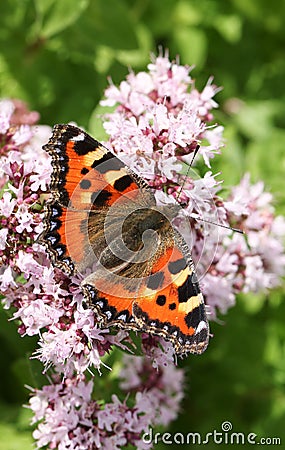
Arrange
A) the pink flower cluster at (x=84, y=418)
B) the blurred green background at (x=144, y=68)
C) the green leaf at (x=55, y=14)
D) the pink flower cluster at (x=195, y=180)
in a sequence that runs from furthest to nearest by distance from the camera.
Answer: the blurred green background at (x=144, y=68) < the green leaf at (x=55, y=14) < the pink flower cluster at (x=84, y=418) < the pink flower cluster at (x=195, y=180)

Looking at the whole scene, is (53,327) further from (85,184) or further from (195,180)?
(195,180)

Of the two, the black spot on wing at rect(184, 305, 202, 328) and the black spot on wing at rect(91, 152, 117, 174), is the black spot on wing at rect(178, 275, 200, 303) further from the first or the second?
the black spot on wing at rect(91, 152, 117, 174)

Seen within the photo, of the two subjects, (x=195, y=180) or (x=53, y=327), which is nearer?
(x=53, y=327)

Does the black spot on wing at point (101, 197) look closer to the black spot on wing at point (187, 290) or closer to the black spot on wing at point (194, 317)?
the black spot on wing at point (187, 290)

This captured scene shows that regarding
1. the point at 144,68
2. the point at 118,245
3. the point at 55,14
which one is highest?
the point at 144,68

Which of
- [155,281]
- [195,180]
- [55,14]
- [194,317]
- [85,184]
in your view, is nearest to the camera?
[194,317]

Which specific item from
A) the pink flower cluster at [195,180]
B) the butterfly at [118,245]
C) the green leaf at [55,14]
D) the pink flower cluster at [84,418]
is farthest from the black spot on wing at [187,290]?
the green leaf at [55,14]

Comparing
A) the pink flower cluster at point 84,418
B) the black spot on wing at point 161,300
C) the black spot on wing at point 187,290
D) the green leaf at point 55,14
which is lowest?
the pink flower cluster at point 84,418

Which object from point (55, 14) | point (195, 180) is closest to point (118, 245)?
point (195, 180)

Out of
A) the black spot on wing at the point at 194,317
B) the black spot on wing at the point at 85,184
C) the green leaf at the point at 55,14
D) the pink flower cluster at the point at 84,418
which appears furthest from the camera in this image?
the green leaf at the point at 55,14

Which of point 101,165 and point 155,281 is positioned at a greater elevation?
point 101,165
